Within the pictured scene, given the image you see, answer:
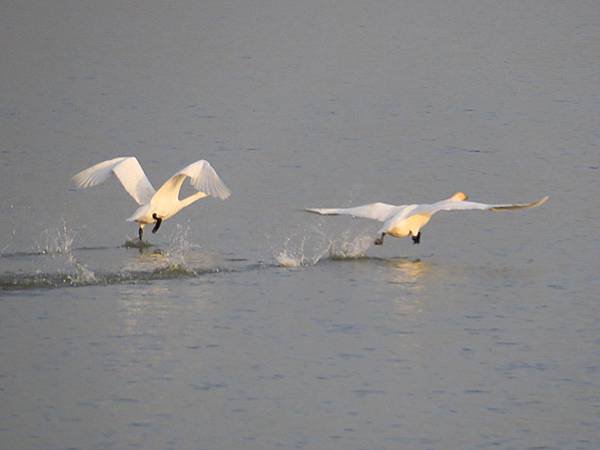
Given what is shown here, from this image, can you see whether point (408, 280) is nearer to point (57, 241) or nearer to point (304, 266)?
point (304, 266)

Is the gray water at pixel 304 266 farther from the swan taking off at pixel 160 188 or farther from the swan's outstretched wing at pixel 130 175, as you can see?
the swan's outstretched wing at pixel 130 175

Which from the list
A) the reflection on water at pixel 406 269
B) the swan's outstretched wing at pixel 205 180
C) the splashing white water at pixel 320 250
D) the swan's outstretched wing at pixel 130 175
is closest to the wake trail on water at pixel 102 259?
the splashing white water at pixel 320 250

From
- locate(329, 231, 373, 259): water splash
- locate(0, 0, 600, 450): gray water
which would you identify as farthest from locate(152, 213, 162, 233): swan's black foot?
locate(329, 231, 373, 259): water splash

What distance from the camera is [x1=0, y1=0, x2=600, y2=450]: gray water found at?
47.0ft

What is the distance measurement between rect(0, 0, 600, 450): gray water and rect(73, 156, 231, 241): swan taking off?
496 millimetres

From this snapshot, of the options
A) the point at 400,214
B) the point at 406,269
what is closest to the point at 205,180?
the point at 400,214

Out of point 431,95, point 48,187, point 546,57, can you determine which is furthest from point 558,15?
point 48,187

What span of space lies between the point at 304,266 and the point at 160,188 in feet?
8.02

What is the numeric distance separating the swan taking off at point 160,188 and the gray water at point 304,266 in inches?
19.5

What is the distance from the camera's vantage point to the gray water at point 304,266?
14.3 metres

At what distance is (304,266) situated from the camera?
20344mm

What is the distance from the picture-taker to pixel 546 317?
59.3ft

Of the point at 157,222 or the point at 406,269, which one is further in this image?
the point at 157,222

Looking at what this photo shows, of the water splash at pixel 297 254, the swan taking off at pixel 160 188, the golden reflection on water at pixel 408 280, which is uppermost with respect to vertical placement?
the swan taking off at pixel 160 188
